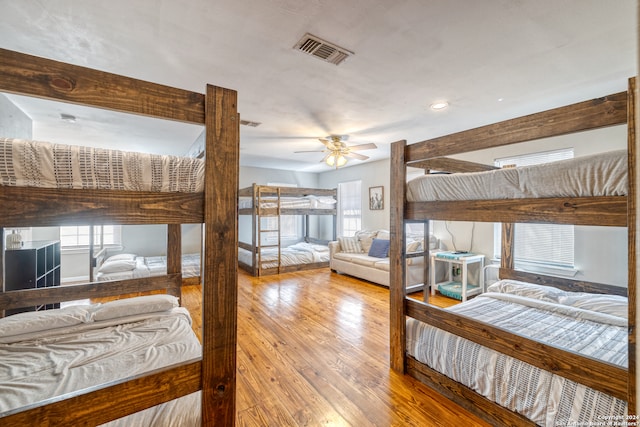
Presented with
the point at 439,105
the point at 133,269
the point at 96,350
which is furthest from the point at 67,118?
the point at 439,105

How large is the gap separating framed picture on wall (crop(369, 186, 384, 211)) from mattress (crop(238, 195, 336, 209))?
2.95 feet

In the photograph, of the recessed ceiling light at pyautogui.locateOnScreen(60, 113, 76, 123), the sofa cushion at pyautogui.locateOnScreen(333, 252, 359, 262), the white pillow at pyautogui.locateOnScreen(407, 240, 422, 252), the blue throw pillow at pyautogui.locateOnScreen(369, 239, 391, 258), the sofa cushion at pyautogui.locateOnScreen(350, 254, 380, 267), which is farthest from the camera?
the sofa cushion at pyautogui.locateOnScreen(333, 252, 359, 262)

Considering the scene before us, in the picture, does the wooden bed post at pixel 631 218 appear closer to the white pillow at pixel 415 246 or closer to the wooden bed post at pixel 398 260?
the wooden bed post at pixel 398 260

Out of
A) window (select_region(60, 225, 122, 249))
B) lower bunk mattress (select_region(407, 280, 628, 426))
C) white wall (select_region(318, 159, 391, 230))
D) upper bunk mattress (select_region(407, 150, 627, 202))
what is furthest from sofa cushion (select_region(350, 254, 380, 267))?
window (select_region(60, 225, 122, 249))

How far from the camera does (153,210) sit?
0.97 meters

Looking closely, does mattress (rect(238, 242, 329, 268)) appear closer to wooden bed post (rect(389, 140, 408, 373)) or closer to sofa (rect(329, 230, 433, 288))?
sofa (rect(329, 230, 433, 288))

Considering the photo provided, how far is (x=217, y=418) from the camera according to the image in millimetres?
1023

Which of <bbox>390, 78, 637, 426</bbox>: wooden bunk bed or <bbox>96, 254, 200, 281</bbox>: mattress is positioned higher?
<bbox>390, 78, 637, 426</bbox>: wooden bunk bed

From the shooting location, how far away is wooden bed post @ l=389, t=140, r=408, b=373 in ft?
Answer: 6.90

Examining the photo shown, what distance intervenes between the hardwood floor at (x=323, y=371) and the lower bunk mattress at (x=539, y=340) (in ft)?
0.83

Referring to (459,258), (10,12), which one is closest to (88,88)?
(10,12)

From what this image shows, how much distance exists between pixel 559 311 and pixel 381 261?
263 cm

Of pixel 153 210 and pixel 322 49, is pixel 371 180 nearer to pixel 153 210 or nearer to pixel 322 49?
pixel 322 49

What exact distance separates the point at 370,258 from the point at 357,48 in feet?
12.2
